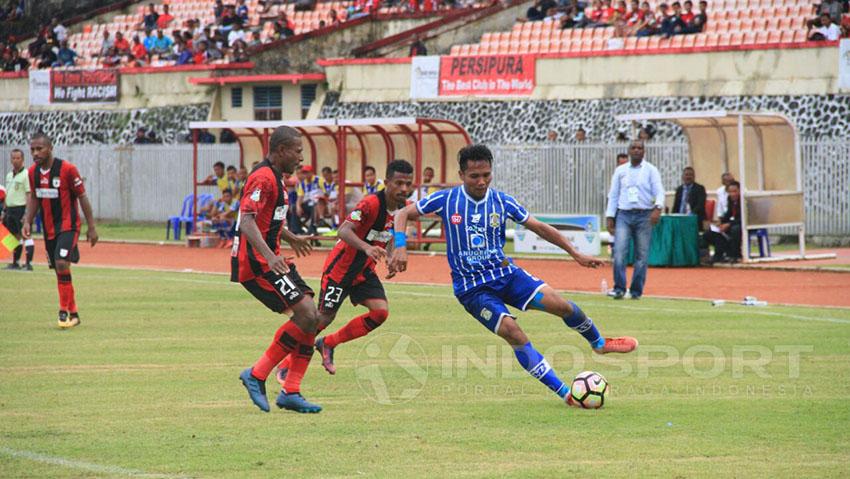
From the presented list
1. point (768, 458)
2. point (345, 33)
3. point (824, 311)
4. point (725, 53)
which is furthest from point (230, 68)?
point (768, 458)

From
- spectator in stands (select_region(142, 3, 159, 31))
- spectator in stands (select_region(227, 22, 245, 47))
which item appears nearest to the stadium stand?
spectator in stands (select_region(227, 22, 245, 47))

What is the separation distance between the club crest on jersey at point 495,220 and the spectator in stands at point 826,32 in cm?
2217

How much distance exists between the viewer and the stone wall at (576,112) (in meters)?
30.1

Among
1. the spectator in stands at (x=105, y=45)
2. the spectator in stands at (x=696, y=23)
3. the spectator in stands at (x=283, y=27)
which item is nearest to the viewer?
the spectator in stands at (x=696, y=23)

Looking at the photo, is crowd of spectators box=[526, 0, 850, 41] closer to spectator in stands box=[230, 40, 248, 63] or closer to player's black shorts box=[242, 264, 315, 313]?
spectator in stands box=[230, 40, 248, 63]

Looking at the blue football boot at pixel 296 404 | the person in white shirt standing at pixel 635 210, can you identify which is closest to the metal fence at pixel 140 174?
the person in white shirt standing at pixel 635 210

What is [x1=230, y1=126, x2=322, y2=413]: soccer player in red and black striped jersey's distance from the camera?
946cm

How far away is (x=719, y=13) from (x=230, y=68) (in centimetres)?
1547

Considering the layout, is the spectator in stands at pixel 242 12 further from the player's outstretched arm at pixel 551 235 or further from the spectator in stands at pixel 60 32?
the player's outstretched arm at pixel 551 235

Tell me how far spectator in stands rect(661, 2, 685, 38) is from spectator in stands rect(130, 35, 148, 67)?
1851 centimetres

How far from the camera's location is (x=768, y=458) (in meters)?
7.67

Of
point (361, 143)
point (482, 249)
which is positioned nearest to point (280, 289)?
point (482, 249)

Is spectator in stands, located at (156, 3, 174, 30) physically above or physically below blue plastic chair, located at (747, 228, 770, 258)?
above

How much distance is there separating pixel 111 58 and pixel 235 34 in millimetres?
4778
